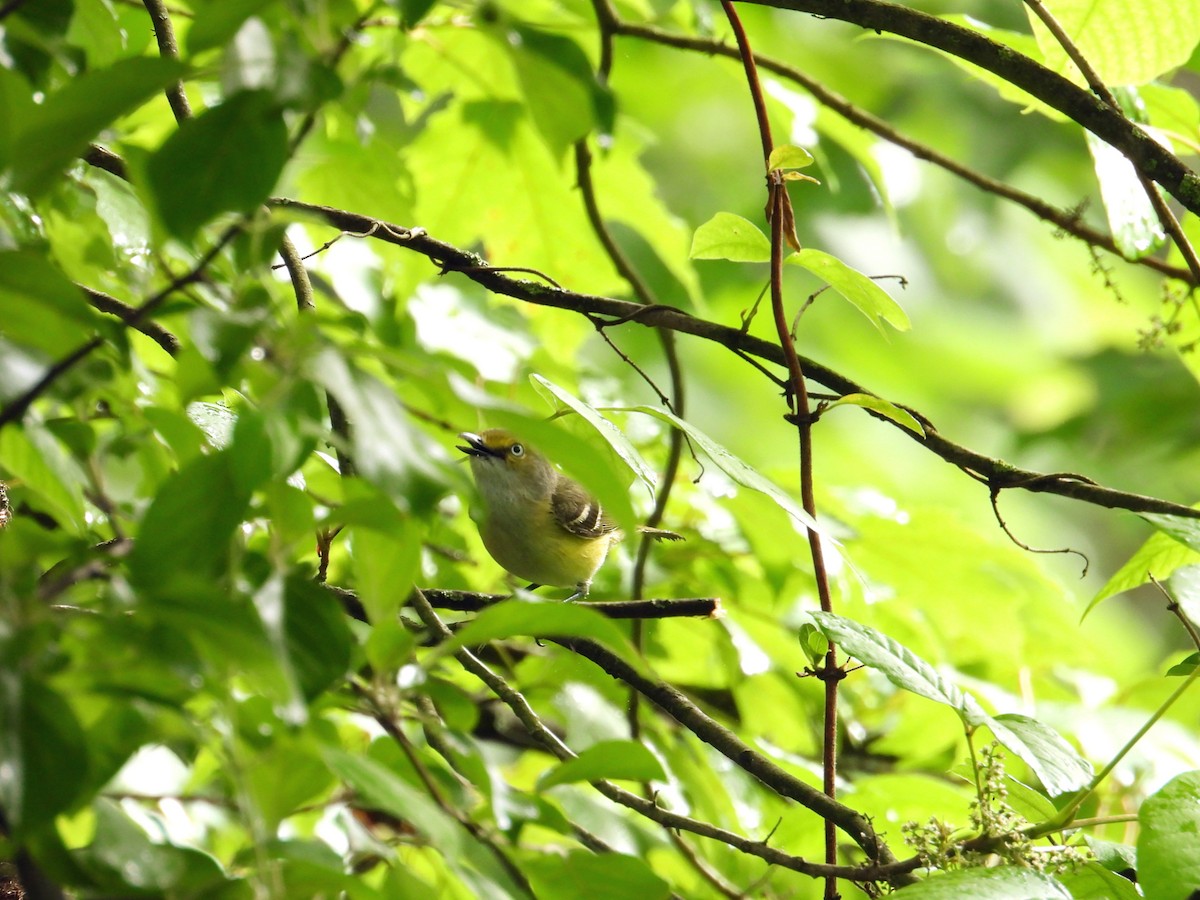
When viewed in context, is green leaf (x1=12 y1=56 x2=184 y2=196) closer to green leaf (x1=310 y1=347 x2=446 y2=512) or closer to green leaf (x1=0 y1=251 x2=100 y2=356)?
green leaf (x1=0 y1=251 x2=100 y2=356)

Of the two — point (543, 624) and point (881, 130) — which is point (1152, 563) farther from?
point (881, 130)

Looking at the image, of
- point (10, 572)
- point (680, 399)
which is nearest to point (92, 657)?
point (10, 572)

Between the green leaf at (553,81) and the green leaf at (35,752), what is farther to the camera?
the green leaf at (553,81)

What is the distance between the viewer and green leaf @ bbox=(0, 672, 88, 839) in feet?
2.58

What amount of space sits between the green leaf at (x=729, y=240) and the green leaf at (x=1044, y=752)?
800 mm

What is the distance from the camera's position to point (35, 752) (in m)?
0.80

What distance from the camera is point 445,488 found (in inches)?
32.1

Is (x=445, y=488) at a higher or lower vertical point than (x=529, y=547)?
higher

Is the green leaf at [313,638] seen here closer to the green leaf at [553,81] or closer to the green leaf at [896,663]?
the green leaf at [553,81]

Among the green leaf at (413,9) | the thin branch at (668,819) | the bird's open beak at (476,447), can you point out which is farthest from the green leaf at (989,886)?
the bird's open beak at (476,447)

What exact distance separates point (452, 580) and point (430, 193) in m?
1.53

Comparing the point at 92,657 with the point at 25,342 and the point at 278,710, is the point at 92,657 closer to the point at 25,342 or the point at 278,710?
the point at 278,710

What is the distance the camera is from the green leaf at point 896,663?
1.57m

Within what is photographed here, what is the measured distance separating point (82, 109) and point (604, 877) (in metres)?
0.85
